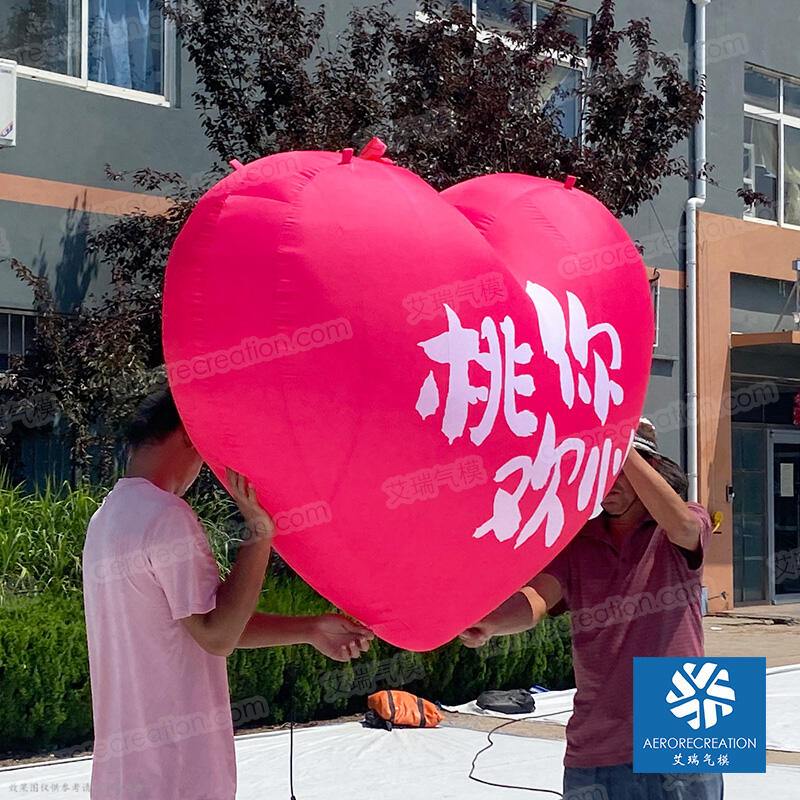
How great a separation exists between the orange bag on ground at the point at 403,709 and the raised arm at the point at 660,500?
16.8 ft

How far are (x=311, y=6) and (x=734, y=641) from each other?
275 inches

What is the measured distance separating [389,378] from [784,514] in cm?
1465

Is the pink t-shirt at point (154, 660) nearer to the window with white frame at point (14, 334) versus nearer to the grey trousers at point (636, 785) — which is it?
the grey trousers at point (636, 785)

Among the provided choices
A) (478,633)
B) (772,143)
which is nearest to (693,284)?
(772,143)

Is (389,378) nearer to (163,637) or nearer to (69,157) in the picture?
(163,637)

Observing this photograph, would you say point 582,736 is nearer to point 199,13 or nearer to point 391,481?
point 391,481

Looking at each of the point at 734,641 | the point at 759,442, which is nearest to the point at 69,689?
the point at 734,641

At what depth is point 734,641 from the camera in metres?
12.7

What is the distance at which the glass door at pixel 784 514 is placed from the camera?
16125mm

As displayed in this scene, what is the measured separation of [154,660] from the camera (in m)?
2.77

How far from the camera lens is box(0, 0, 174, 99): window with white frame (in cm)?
989

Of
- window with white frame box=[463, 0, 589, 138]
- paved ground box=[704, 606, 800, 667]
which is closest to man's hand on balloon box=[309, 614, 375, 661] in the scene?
paved ground box=[704, 606, 800, 667]

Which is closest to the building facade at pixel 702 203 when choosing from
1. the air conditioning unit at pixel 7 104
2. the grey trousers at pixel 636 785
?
the air conditioning unit at pixel 7 104

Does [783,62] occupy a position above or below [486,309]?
above
